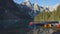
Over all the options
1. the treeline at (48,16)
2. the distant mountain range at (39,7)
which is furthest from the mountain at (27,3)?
the treeline at (48,16)

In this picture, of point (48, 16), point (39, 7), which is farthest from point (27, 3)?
point (48, 16)

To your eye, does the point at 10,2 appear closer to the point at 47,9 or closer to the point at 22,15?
the point at 22,15

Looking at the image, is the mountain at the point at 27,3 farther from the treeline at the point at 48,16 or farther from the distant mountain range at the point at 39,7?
the treeline at the point at 48,16

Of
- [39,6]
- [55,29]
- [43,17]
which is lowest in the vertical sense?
[55,29]

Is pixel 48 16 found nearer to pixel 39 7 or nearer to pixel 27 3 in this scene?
pixel 39 7

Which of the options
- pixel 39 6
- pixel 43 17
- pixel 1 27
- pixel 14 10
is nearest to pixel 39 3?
pixel 39 6

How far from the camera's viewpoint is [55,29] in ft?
6.12

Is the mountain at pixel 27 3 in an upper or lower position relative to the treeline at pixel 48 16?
upper

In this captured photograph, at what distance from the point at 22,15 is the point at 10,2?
0.61 feet

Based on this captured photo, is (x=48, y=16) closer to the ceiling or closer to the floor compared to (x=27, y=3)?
closer to the floor

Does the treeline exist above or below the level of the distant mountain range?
below

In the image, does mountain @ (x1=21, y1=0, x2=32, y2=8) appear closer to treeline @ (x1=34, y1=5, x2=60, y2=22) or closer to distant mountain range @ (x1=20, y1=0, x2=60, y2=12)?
distant mountain range @ (x1=20, y1=0, x2=60, y2=12)

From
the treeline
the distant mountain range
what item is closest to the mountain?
the distant mountain range

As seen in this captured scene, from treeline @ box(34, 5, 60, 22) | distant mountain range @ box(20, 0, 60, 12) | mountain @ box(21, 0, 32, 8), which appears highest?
mountain @ box(21, 0, 32, 8)
